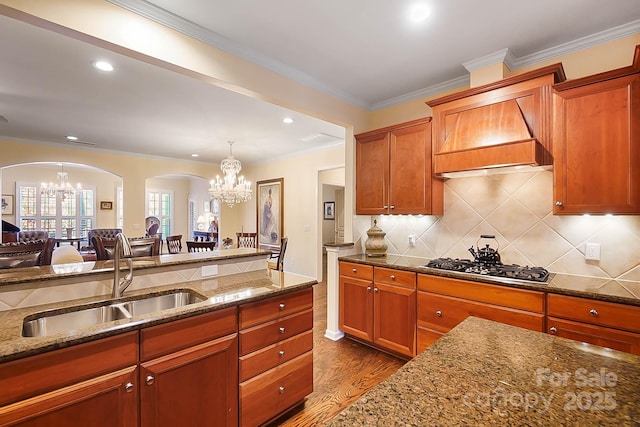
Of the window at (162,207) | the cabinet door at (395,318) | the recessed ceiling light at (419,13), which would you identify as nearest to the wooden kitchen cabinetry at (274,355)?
the cabinet door at (395,318)

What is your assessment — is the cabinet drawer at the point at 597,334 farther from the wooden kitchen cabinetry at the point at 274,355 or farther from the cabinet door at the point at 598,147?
the wooden kitchen cabinetry at the point at 274,355

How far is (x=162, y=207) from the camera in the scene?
10.5 metres

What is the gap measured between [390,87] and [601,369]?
2.84 meters

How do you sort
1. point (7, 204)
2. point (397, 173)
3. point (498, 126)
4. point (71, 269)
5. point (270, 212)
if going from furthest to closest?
point (7, 204)
point (270, 212)
point (397, 173)
point (498, 126)
point (71, 269)

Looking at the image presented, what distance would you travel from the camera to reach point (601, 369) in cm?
86

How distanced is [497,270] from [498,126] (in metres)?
1.13

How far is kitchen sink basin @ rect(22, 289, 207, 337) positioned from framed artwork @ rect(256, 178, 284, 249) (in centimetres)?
447

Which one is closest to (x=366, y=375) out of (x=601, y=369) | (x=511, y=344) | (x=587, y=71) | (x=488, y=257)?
(x=488, y=257)

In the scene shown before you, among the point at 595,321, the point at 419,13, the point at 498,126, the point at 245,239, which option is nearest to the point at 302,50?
the point at 419,13

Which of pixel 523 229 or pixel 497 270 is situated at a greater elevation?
pixel 523 229

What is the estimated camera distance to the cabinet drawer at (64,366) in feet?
3.37

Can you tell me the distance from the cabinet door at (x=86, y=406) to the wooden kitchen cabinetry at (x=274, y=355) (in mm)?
557

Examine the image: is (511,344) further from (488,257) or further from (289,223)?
(289,223)

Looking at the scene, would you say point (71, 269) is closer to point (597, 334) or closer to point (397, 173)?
point (397, 173)
